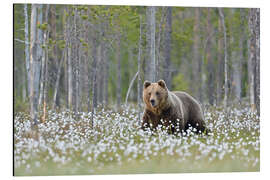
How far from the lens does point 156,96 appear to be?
28.1ft

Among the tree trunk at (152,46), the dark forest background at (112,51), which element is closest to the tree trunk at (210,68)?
the dark forest background at (112,51)

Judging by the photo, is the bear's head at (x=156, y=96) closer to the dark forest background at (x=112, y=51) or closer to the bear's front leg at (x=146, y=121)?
the bear's front leg at (x=146, y=121)

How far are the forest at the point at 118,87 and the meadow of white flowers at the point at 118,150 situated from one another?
0.02 m

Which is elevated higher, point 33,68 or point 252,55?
point 252,55

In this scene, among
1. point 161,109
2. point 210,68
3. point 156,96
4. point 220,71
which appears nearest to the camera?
point 156,96

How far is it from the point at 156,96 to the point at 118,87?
16.0 feet

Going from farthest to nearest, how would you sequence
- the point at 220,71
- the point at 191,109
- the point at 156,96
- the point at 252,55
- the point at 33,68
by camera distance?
the point at 220,71
the point at 252,55
the point at 191,109
the point at 156,96
the point at 33,68

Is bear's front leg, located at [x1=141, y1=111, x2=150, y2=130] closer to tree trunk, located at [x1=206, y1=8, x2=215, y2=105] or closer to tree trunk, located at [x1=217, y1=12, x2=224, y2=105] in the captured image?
tree trunk, located at [x1=217, y1=12, x2=224, y2=105]

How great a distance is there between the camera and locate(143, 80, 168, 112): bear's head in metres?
8.55

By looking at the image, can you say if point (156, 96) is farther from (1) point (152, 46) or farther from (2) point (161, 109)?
(1) point (152, 46)

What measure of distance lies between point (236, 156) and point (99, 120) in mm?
2954

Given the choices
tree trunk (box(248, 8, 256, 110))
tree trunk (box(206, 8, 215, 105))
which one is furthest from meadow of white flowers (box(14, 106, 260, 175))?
tree trunk (box(206, 8, 215, 105))

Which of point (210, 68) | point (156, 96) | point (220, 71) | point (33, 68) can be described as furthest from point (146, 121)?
point (210, 68)

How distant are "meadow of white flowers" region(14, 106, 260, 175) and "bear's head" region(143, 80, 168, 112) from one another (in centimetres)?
52
